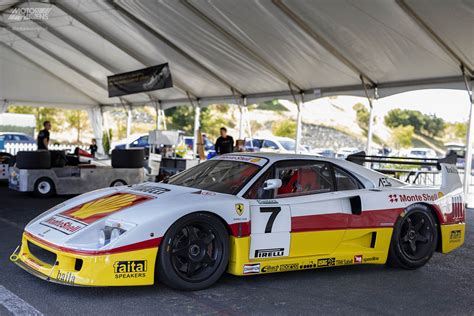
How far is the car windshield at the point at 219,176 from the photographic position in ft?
16.0

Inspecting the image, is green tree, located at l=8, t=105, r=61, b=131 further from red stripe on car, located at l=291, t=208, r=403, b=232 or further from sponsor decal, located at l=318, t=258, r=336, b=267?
sponsor decal, located at l=318, t=258, r=336, b=267

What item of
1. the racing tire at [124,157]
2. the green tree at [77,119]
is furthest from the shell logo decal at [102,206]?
the green tree at [77,119]

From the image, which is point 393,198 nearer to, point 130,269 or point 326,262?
point 326,262

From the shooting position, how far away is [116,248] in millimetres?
3918

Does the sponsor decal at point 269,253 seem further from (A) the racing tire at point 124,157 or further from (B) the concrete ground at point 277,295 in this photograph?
(A) the racing tire at point 124,157

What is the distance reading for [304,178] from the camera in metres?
5.18

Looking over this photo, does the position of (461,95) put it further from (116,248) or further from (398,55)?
(116,248)

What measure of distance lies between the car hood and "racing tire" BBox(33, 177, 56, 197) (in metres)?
6.09

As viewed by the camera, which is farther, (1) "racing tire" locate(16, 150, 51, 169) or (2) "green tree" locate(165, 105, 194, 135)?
(2) "green tree" locate(165, 105, 194, 135)

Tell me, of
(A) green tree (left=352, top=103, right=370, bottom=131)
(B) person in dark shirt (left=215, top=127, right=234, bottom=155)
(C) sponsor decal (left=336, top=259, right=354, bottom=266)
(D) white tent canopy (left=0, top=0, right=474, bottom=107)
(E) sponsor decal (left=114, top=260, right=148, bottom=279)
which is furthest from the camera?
(A) green tree (left=352, top=103, right=370, bottom=131)

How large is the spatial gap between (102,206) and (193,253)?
927 millimetres

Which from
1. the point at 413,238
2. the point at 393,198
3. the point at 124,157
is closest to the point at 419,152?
the point at 124,157

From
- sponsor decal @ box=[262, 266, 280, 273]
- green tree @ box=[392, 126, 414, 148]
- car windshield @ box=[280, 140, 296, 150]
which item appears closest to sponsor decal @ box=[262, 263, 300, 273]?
sponsor decal @ box=[262, 266, 280, 273]

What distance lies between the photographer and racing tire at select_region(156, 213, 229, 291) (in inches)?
163
